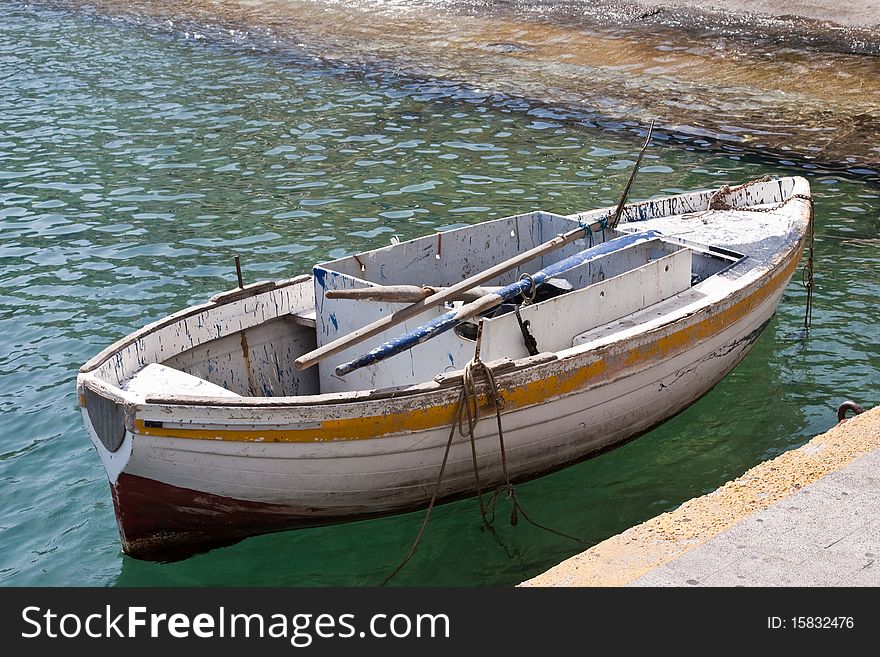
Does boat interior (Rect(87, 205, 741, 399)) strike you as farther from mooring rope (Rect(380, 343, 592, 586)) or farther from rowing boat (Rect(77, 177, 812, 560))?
mooring rope (Rect(380, 343, 592, 586))

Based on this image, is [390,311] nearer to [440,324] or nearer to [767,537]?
[440,324]

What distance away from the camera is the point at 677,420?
29.3ft

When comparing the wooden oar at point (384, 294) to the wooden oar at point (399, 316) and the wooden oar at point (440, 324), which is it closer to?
the wooden oar at point (399, 316)

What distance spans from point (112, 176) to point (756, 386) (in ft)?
32.8

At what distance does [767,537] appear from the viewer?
557cm

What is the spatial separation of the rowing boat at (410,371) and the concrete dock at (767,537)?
1.48 metres

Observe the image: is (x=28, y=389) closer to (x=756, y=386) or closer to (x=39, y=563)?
(x=39, y=563)

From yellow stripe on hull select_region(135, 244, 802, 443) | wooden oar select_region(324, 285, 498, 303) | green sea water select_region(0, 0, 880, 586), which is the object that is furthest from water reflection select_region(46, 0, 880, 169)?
wooden oar select_region(324, 285, 498, 303)

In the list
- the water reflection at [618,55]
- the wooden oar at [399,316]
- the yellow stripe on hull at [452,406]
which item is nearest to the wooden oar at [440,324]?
the wooden oar at [399,316]

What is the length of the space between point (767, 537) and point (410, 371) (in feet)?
10.1

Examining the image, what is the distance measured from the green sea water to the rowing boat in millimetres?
353

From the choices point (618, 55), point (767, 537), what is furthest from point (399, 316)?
point (618, 55)

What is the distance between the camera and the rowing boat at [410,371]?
684cm

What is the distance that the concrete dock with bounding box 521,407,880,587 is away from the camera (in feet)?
17.2
